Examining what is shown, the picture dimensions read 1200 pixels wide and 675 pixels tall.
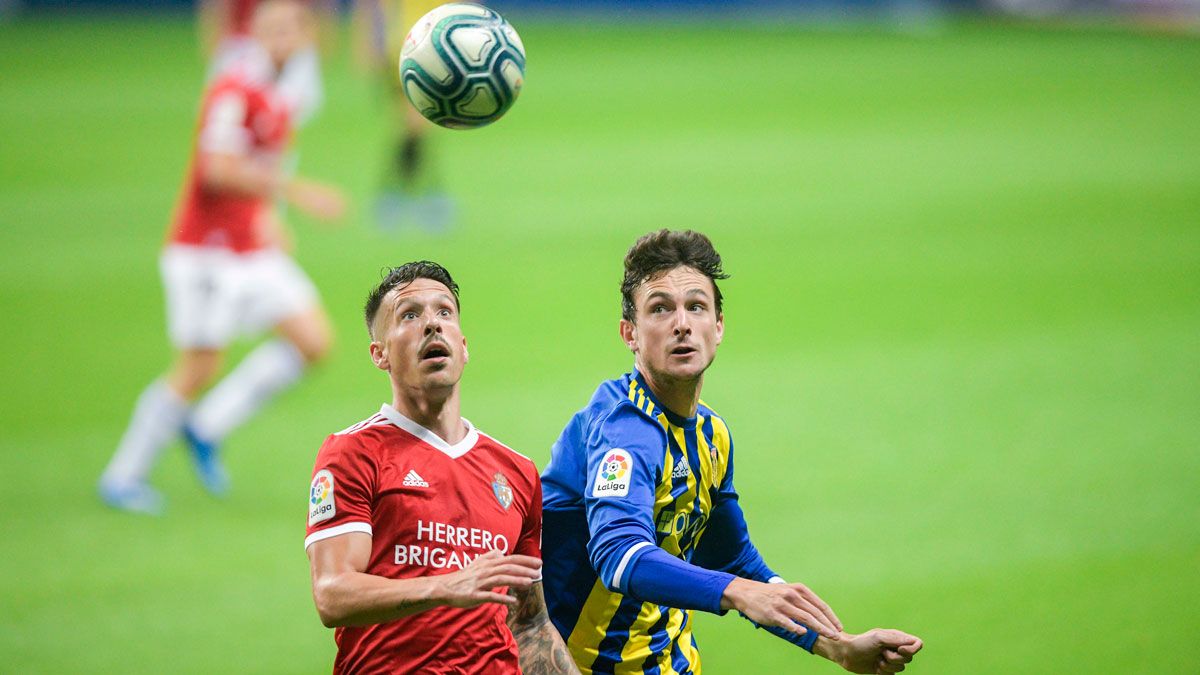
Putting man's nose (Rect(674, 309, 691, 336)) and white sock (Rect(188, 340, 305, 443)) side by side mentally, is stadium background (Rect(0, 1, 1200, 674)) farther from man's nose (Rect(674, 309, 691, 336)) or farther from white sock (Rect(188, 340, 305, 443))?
man's nose (Rect(674, 309, 691, 336))

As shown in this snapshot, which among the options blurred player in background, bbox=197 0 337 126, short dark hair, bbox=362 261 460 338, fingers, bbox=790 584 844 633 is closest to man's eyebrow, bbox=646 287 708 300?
short dark hair, bbox=362 261 460 338

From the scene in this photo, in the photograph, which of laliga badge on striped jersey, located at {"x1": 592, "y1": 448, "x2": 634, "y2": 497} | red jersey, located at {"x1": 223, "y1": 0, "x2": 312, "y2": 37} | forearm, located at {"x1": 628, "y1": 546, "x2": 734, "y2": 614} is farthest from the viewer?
red jersey, located at {"x1": 223, "y1": 0, "x2": 312, "y2": 37}

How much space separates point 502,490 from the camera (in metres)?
4.68

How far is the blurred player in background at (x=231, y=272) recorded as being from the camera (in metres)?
9.32

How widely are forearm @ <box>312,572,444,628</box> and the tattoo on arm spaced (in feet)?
2.22

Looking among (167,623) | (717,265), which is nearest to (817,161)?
(167,623)

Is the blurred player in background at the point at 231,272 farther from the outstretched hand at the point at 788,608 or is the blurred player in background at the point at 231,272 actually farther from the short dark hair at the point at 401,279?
the outstretched hand at the point at 788,608

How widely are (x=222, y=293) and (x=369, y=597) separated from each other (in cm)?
564

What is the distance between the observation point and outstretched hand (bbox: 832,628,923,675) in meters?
4.41

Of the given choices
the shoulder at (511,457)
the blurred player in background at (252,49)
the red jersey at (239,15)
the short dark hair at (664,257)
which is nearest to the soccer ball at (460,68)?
the short dark hair at (664,257)

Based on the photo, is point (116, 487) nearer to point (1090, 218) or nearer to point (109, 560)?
point (109, 560)

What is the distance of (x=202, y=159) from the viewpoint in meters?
9.34

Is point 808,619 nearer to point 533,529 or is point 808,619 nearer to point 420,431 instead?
point 533,529

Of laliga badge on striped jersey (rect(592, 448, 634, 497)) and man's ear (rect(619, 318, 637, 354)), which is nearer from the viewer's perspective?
laliga badge on striped jersey (rect(592, 448, 634, 497))
